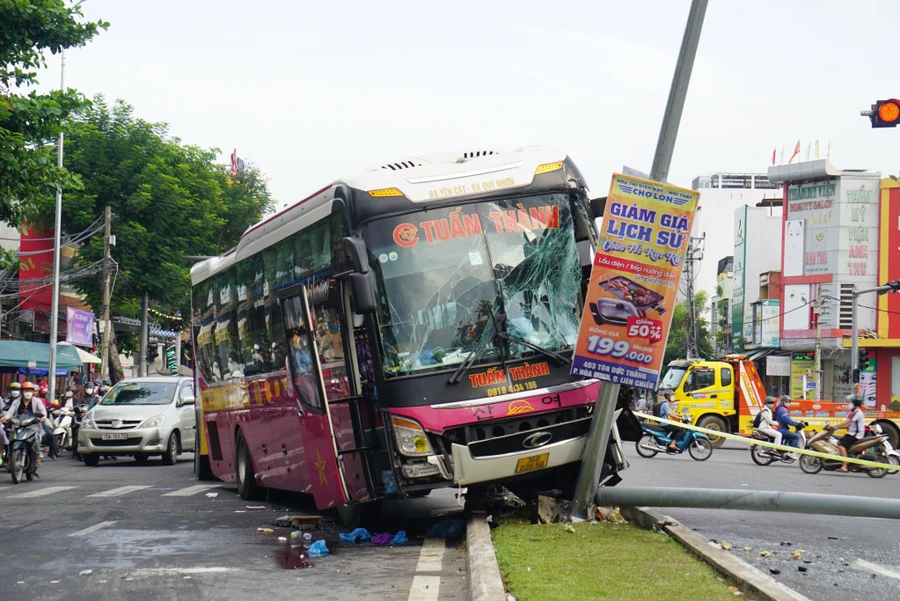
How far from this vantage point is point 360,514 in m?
11.2

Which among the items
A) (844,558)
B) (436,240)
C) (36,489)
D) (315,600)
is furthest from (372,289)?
(36,489)

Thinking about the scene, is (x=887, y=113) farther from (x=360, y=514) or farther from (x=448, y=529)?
(x=360, y=514)

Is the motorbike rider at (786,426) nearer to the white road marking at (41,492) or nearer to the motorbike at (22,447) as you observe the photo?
the white road marking at (41,492)

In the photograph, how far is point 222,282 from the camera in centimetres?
1537

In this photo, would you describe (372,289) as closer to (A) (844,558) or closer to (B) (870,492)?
(A) (844,558)

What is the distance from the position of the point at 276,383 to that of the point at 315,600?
523 centimetres

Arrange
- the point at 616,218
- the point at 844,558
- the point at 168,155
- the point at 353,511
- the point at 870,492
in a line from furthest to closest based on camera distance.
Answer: the point at 168,155
the point at 870,492
the point at 353,511
the point at 616,218
the point at 844,558

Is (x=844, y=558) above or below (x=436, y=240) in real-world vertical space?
below

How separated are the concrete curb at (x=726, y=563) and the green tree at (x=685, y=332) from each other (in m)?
81.3

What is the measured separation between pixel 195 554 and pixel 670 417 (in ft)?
73.9

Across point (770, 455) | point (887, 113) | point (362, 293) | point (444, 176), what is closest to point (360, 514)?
point (362, 293)

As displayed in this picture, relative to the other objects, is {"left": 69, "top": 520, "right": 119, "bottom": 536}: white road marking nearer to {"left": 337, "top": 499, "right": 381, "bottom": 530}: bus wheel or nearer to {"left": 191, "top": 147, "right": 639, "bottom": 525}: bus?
{"left": 191, "top": 147, "right": 639, "bottom": 525}: bus

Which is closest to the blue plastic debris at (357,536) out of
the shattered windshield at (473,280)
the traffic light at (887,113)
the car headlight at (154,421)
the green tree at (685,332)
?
the shattered windshield at (473,280)

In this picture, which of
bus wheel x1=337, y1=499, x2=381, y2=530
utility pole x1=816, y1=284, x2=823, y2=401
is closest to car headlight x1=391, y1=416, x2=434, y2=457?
bus wheel x1=337, y1=499, x2=381, y2=530
